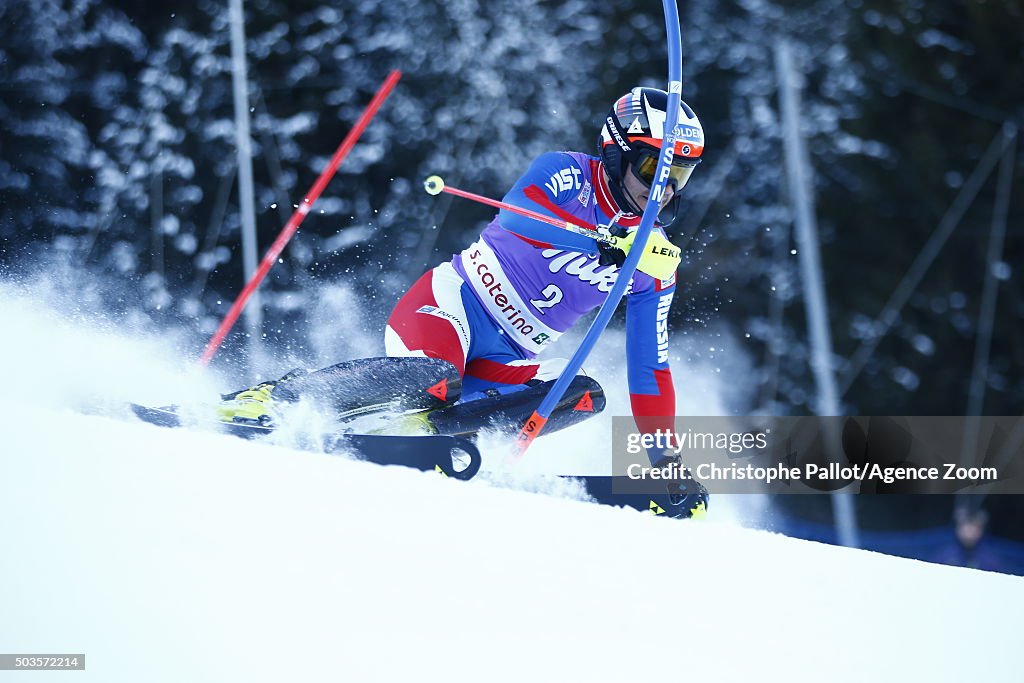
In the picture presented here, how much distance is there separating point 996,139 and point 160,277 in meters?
9.38

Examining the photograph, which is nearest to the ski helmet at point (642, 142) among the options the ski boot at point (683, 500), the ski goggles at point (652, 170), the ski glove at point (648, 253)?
the ski goggles at point (652, 170)

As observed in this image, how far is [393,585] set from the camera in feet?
7.14

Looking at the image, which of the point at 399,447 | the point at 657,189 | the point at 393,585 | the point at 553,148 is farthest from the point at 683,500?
the point at 553,148

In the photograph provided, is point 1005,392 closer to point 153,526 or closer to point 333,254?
point 333,254

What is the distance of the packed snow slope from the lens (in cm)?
194

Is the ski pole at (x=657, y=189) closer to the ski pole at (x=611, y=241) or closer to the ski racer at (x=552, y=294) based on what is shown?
the ski pole at (x=611, y=241)

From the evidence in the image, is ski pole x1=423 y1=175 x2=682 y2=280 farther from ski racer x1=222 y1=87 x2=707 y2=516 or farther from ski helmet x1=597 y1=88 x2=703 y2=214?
ski helmet x1=597 y1=88 x2=703 y2=214

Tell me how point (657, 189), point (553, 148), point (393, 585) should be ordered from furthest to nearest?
1. point (553, 148)
2. point (657, 189)
3. point (393, 585)

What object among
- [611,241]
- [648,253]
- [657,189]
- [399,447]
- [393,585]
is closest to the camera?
[393,585]

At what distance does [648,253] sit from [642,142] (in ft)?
1.36

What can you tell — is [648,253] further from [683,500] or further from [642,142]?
[683,500]

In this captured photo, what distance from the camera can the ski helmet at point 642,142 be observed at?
12.8 feet

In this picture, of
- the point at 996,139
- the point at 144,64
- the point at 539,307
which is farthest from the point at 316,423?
the point at 144,64

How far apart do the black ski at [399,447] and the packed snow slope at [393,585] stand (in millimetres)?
798
